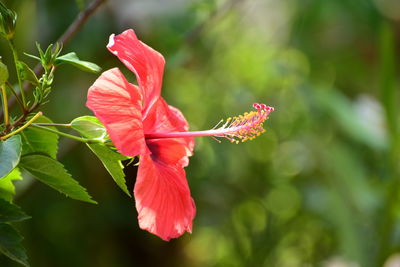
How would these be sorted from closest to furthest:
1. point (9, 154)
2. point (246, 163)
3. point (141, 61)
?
1. point (9, 154)
2. point (141, 61)
3. point (246, 163)

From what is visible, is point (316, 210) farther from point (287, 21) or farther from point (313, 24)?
point (287, 21)

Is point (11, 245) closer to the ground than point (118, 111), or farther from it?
closer to the ground

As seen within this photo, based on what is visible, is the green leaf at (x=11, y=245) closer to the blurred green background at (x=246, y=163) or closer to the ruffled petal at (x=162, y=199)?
the ruffled petal at (x=162, y=199)

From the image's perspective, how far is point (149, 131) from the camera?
0.65 metres

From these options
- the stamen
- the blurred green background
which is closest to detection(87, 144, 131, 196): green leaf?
the stamen

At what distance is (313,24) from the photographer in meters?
2.16

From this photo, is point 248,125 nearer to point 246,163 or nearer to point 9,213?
point 9,213

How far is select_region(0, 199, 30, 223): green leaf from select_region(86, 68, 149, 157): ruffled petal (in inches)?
4.3

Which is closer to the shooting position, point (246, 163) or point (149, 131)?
point (149, 131)

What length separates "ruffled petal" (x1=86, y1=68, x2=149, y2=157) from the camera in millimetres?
541

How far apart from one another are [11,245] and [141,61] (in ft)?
0.72

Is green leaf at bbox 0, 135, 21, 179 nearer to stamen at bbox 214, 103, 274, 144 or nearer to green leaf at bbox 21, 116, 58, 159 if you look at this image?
green leaf at bbox 21, 116, 58, 159

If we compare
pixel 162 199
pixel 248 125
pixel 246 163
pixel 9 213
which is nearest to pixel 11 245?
pixel 9 213

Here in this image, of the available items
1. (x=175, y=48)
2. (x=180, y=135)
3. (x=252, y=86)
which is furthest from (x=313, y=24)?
(x=180, y=135)
